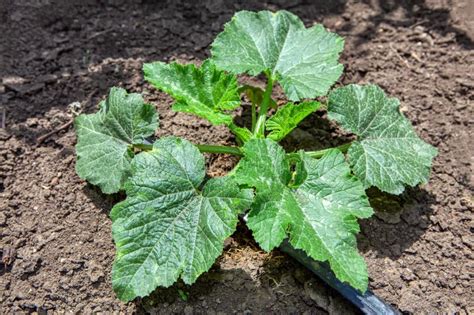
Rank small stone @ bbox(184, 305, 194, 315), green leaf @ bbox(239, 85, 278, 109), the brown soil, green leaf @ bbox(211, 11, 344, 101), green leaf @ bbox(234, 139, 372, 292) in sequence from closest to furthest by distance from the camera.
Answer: green leaf @ bbox(234, 139, 372, 292) < small stone @ bbox(184, 305, 194, 315) < the brown soil < green leaf @ bbox(211, 11, 344, 101) < green leaf @ bbox(239, 85, 278, 109)

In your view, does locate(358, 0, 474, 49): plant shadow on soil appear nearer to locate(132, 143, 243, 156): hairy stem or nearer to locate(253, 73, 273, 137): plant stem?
locate(253, 73, 273, 137): plant stem

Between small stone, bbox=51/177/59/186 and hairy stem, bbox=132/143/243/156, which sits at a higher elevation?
hairy stem, bbox=132/143/243/156

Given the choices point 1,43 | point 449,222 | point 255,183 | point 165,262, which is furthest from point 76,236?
point 449,222

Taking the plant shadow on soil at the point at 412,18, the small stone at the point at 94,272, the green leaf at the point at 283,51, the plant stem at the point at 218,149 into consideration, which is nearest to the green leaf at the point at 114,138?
the plant stem at the point at 218,149

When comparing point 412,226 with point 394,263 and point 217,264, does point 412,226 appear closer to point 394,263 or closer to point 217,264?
point 394,263

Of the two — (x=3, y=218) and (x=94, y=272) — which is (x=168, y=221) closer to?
A: (x=94, y=272)

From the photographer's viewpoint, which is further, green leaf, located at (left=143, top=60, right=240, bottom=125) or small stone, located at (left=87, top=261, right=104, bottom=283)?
green leaf, located at (left=143, top=60, right=240, bottom=125)

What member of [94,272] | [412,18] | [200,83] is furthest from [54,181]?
[412,18]

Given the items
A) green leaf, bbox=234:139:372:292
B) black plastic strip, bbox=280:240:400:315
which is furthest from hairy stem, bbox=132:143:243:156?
black plastic strip, bbox=280:240:400:315
